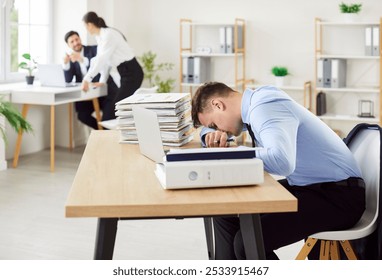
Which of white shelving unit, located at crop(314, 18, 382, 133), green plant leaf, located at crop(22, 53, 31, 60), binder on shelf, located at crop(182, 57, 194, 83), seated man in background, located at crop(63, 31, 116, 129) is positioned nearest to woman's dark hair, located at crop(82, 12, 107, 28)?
seated man in background, located at crop(63, 31, 116, 129)

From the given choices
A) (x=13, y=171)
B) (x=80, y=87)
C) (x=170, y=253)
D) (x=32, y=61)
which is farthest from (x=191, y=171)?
(x=32, y=61)

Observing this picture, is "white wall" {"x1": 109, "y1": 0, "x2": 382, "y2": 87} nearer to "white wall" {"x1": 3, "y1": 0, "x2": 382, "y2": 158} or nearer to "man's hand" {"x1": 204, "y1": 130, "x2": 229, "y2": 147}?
"white wall" {"x1": 3, "y1": 0, "x2": 382, "y2": 158}

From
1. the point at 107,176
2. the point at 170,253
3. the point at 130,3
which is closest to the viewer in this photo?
the point at 107,176

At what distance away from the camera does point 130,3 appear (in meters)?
7.25

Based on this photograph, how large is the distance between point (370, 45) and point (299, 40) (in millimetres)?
770

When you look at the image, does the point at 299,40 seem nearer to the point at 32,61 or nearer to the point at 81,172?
the point at 32,61

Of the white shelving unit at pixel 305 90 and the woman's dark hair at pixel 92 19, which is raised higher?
the woman's dark hair at pixel 92 19

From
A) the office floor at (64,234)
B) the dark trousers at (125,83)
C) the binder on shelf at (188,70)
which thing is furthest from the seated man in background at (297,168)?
the binder on shelf at (188,70)

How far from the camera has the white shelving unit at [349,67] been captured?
6.55 m

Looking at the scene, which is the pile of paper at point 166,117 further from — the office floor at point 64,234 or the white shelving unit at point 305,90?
the white shelving unit at point 305,90

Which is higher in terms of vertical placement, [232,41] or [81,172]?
[232,41]

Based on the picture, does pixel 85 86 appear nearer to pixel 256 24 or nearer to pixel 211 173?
pixel 256 24

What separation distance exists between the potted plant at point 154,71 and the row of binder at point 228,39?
0.74 m

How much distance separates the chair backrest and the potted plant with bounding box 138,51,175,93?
4.76m
